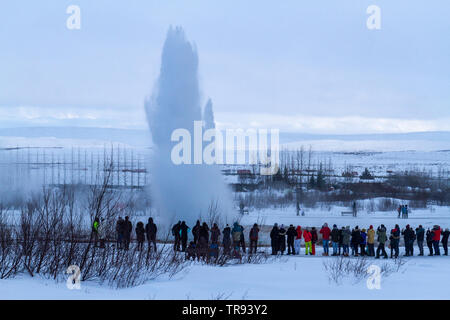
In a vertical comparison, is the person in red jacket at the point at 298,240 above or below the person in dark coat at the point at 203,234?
below

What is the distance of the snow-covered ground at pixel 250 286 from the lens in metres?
9.45

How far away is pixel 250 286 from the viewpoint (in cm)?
1112

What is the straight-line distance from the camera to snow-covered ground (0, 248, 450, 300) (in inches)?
372

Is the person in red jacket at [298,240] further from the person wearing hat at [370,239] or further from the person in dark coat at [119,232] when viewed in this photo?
the person in dark coat at [119,232]

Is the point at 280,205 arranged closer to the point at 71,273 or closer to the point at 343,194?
the point at 343,194

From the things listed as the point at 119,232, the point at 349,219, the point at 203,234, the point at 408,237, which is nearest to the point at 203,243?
the point at 203,234

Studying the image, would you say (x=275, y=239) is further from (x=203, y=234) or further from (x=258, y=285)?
(x=258, y=285)

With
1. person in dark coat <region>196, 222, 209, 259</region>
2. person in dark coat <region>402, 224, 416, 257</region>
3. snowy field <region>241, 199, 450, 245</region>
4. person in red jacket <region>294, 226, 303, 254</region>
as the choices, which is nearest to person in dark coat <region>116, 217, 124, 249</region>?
person in dark coat <region>196, 222, 209, 259</region>
